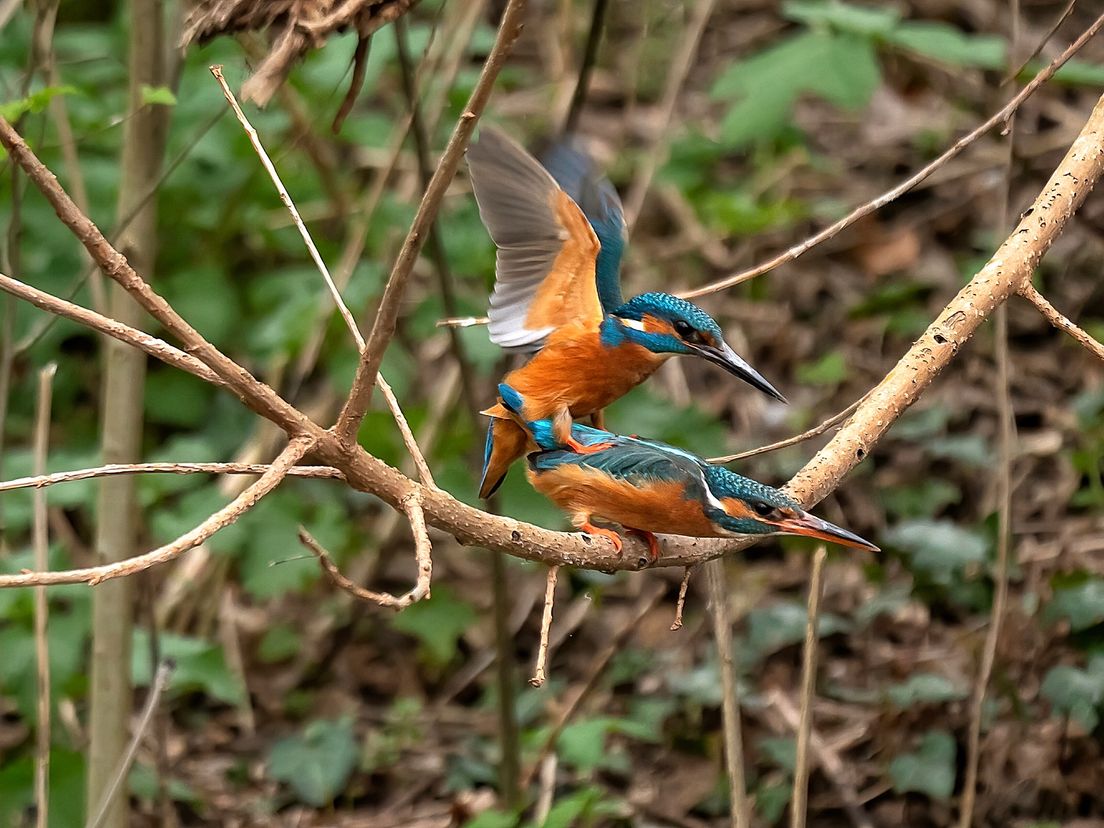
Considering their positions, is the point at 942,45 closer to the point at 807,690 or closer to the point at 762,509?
the point at 807,690

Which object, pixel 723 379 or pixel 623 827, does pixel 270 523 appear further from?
pixel 723 379

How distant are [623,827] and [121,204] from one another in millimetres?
2206

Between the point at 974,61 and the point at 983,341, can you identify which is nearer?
the point at 974,61

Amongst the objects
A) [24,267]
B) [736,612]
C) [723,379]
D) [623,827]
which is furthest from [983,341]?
[24,267]

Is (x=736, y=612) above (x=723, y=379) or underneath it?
underneath

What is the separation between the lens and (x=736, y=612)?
4.66 meters

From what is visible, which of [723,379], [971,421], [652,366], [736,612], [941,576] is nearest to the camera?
[652,366]

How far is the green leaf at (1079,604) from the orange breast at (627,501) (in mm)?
1575

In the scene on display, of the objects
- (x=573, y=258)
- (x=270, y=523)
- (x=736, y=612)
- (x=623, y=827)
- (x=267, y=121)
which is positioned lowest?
(x=623, y=827)

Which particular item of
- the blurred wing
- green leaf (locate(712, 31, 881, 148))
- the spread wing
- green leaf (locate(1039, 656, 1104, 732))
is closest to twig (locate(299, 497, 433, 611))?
the spread wing

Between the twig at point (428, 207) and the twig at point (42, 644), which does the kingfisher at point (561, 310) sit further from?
the twig at point (42, 644)

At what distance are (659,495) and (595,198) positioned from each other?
104cm

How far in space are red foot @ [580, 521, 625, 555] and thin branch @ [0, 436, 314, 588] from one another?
0.74 meters

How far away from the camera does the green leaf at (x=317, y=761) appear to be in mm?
4105
